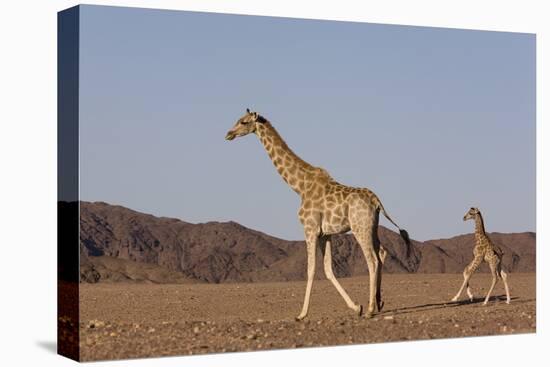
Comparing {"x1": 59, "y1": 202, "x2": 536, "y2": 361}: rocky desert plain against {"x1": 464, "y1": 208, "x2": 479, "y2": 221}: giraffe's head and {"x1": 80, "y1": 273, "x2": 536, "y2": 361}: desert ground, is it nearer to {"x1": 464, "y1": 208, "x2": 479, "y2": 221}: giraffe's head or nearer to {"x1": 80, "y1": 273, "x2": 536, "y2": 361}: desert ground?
{"x1": 80, "y1": 273, "x2": 536, "y2": 361}: desert ground

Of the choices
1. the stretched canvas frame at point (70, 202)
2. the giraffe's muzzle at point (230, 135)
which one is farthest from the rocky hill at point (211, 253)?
the stretched canvas frame at point (70, 202)

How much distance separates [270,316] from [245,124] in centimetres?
251

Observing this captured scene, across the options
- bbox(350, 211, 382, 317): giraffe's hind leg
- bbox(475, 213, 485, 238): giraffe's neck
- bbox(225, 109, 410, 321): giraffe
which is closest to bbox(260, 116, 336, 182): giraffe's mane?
bbox(225, 109, 410, 321): giraffe

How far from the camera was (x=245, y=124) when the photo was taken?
15492 millimetres

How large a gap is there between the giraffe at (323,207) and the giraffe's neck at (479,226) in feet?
6.46

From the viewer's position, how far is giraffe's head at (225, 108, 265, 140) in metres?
15.5

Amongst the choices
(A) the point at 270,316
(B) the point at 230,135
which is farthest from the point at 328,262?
(B) the point at 230,135

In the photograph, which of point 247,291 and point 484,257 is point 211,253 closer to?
point 247,291

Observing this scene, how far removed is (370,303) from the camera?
51.1ft

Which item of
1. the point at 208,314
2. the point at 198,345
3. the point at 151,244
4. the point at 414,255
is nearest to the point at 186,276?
the point at 151,244

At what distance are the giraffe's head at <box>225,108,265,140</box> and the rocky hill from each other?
3.99 meters

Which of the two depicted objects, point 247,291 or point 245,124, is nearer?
point 245,124

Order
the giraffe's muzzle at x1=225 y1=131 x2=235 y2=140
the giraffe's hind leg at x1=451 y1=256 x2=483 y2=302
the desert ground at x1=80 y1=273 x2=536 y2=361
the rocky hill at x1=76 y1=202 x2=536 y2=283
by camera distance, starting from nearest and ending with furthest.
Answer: the desert ground at x1=80 y1=273 x2=536 y2=361, the giraffe's muzzle at x1=225 y1=131 x2=235 y2=140, the giraffe's hind leg at x1=451 y1=256 x2=483 y2=302, the rocky hill at x1=76 y1=202 x2=536 y2=283

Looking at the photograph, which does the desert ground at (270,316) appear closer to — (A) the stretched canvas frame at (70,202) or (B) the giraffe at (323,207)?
(A) the stretched canvas frame at (70,202)
